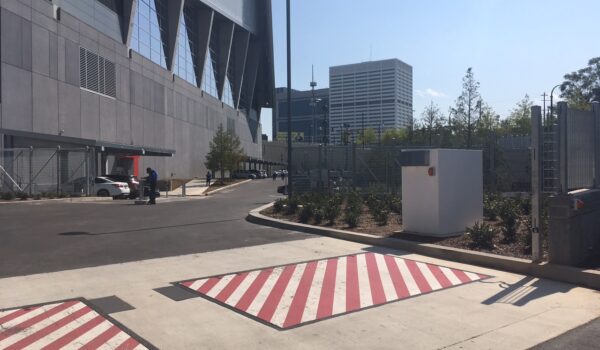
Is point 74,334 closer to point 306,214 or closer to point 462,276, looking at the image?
point 462,276

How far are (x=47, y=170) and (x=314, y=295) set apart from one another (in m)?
27.3

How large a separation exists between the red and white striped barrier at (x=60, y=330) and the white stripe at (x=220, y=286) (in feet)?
4.78

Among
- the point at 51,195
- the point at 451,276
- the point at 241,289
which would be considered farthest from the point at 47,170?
the point at 451,276

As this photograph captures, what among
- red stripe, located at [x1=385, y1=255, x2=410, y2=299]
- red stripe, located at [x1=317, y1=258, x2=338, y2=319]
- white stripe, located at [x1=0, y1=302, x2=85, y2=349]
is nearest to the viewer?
white stripe, located at [x1=0, y1=302, x2=85, y2=349]

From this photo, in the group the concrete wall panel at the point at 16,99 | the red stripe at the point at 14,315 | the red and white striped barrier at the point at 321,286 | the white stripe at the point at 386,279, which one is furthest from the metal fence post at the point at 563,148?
the concrete wall panel at the point at 16,99

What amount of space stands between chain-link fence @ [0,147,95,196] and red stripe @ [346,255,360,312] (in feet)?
78.9

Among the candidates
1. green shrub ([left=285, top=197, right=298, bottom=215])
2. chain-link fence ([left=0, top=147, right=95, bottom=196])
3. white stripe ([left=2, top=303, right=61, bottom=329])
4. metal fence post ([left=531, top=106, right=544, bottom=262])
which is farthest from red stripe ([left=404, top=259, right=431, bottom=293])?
chain-link fence ([left=0, top=147, right=95, bottom=196])

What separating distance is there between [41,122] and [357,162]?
19.8 m

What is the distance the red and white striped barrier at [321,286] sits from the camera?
6246 millimetres

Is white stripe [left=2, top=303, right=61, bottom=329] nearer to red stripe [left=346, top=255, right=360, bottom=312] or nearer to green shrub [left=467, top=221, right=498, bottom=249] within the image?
red stripe [left=346, top=255, right=360, bottom=312]

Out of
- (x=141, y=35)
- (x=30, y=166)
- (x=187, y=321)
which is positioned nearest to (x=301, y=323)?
(x=187, y=321)

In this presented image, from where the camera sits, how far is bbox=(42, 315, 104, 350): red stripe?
494cm

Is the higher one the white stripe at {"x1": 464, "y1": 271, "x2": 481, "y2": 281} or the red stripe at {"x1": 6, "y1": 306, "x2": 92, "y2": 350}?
the red stripe at {"x1": 6, "y1": 306, "x2": 92, "y2": 350}

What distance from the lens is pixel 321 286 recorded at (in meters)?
7.38
